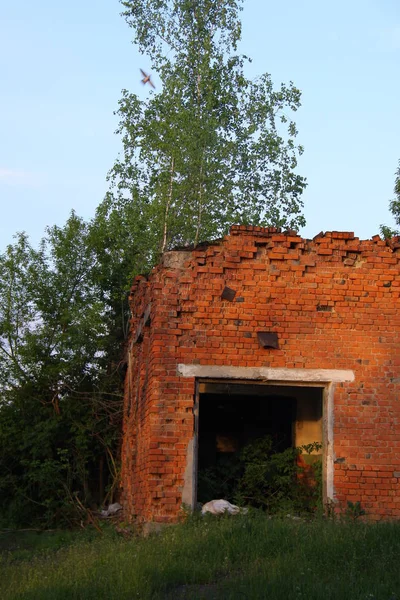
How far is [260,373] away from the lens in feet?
36.0

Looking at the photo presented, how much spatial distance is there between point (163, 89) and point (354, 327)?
47.4 feet

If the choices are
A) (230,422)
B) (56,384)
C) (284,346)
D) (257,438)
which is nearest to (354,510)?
(284,346)

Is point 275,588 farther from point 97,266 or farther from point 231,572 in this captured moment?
point 97,266

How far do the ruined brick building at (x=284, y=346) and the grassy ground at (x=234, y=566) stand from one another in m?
1.15

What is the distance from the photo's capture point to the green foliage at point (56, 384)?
16.9m

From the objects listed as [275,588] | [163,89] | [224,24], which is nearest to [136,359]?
[275,588]

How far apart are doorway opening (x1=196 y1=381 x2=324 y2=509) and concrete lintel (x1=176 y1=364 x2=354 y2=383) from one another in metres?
0.20

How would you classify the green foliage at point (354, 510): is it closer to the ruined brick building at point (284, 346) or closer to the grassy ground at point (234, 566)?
the ruined brick building at point (284, 346)

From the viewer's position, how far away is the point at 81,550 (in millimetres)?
10492

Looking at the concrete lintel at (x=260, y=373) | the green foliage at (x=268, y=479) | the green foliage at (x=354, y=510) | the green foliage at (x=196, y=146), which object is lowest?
the green foliage at (x=354, y=510)

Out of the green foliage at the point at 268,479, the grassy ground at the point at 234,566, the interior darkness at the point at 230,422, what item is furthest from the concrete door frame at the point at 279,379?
the interior darkness at the point at 230,422

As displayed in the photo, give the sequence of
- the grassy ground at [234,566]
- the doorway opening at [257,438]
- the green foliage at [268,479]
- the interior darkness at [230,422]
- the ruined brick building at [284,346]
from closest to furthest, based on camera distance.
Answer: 1. the grassy ground at [234,566]
2. the ruined brick building at [284,346]
3. the green foliage at [268,479]
4. the doorway opening at [257,438]
5. the interior darkness at [230,422]

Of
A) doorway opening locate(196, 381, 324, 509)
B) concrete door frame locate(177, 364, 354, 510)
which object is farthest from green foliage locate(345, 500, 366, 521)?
doorway opening locate(196, 381, 324, 509)

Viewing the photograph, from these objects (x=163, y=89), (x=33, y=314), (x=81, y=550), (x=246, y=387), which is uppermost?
(x=163, y=89)
